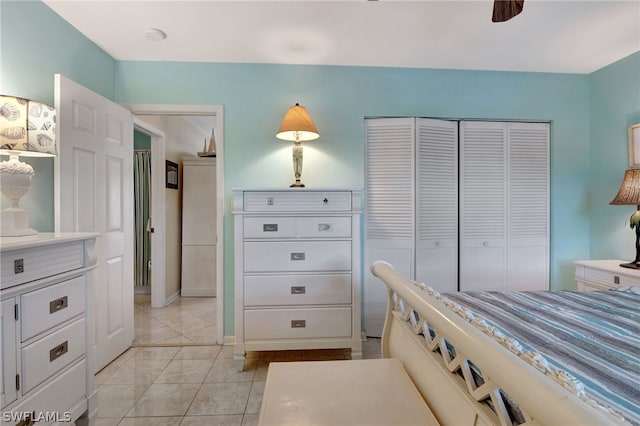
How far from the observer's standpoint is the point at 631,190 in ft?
6.81

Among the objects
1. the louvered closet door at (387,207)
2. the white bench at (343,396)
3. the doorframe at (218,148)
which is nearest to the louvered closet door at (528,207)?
the louvered closet door at (387,207)

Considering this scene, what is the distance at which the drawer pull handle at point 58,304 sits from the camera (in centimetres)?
133

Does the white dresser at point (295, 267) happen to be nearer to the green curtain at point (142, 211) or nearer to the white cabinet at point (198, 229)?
the white cabinet at point (198, 229)

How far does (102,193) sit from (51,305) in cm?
103

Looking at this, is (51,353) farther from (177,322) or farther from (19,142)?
(177,322)

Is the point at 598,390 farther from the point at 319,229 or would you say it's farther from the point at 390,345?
the point at 319,229

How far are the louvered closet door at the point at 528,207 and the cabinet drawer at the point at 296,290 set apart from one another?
1679 mm

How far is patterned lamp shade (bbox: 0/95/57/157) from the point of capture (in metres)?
1.31

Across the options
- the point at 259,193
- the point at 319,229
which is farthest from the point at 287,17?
the point at 319,229

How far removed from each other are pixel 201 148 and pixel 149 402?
3741 mm

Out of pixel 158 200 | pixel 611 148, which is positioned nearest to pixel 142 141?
pixel 158 200

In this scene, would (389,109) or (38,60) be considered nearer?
(38,60)

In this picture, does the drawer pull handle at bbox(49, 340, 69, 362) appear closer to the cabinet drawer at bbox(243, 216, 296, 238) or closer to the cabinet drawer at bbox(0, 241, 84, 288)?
the cabinet drawer at bbox(0, 241, 84, 288)

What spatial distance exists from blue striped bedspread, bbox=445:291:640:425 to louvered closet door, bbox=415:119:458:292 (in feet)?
3.54
